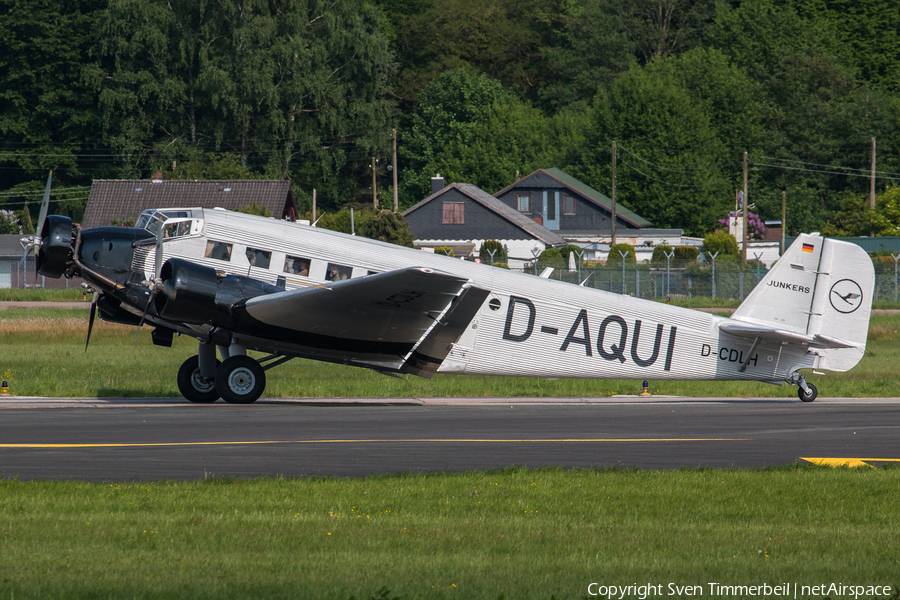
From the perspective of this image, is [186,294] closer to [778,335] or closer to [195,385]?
[195,385]

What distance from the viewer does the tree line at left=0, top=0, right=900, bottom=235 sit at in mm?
73562

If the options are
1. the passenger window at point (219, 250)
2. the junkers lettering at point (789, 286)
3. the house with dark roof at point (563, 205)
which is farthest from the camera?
the house with dark roof at point (563, 205)

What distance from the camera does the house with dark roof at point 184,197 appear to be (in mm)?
61188

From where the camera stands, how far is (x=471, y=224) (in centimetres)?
7469

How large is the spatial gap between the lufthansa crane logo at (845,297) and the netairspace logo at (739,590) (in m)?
12.7

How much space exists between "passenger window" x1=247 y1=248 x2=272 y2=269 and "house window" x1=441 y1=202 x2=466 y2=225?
58666 mm

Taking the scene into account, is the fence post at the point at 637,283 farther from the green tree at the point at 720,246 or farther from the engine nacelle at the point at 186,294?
the engine nacelle at the point at 186,294

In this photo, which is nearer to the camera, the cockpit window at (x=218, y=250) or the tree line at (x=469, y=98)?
the cockpit window at (x=218, y=250)

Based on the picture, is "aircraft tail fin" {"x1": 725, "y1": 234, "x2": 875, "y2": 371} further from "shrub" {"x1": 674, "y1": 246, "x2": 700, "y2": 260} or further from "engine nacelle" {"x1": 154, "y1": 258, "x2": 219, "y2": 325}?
"shrub" {"x1": 674, "y1": 246, "x2": 700, "y2": 260}

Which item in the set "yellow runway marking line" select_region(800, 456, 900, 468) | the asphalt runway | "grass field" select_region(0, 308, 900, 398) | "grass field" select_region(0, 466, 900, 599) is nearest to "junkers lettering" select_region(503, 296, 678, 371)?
the asphalt runway

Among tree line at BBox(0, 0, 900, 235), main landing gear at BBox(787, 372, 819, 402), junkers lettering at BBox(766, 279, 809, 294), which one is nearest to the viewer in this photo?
junkers lettering at BBox(766, 279, 809, 294)

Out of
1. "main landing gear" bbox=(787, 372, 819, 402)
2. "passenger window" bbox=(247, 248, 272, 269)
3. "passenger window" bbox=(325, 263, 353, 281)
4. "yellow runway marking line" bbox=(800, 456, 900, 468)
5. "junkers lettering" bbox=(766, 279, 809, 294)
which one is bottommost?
"main landing gear" bbox=(787, 372, 819, 402)

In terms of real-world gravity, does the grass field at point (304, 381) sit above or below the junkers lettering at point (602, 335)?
below

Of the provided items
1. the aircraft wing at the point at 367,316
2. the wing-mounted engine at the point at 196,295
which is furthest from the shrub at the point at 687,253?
the wing-mounted engine at the point at 196,295
